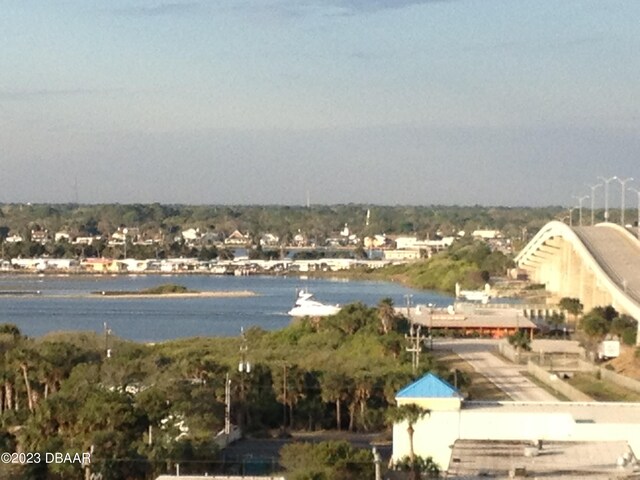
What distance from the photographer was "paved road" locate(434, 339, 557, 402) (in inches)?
1487

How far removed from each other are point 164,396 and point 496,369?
19253 millimetres

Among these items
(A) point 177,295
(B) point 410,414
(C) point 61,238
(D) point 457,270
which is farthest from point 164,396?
(C) point 61,238

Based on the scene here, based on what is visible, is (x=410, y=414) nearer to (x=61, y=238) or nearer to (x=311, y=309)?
(x=311, y=309)

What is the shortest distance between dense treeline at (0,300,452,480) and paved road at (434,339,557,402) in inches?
91.6

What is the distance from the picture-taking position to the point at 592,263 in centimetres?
6600

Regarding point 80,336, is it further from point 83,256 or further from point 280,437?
point 83,256

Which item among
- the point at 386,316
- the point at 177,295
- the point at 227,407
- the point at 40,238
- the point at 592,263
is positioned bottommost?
the point at 177,295

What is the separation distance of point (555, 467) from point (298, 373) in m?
13.7

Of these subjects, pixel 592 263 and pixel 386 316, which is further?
pixel 592 263

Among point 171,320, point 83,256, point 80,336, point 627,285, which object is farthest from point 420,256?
point 80,336

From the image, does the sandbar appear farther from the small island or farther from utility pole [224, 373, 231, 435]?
utility pole [224, 373, 231, 435]

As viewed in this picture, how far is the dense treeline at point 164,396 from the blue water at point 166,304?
82.7 ft

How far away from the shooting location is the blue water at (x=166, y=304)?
77.8 meters

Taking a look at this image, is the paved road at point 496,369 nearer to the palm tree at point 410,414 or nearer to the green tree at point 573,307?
the palm tree at point 410,414
